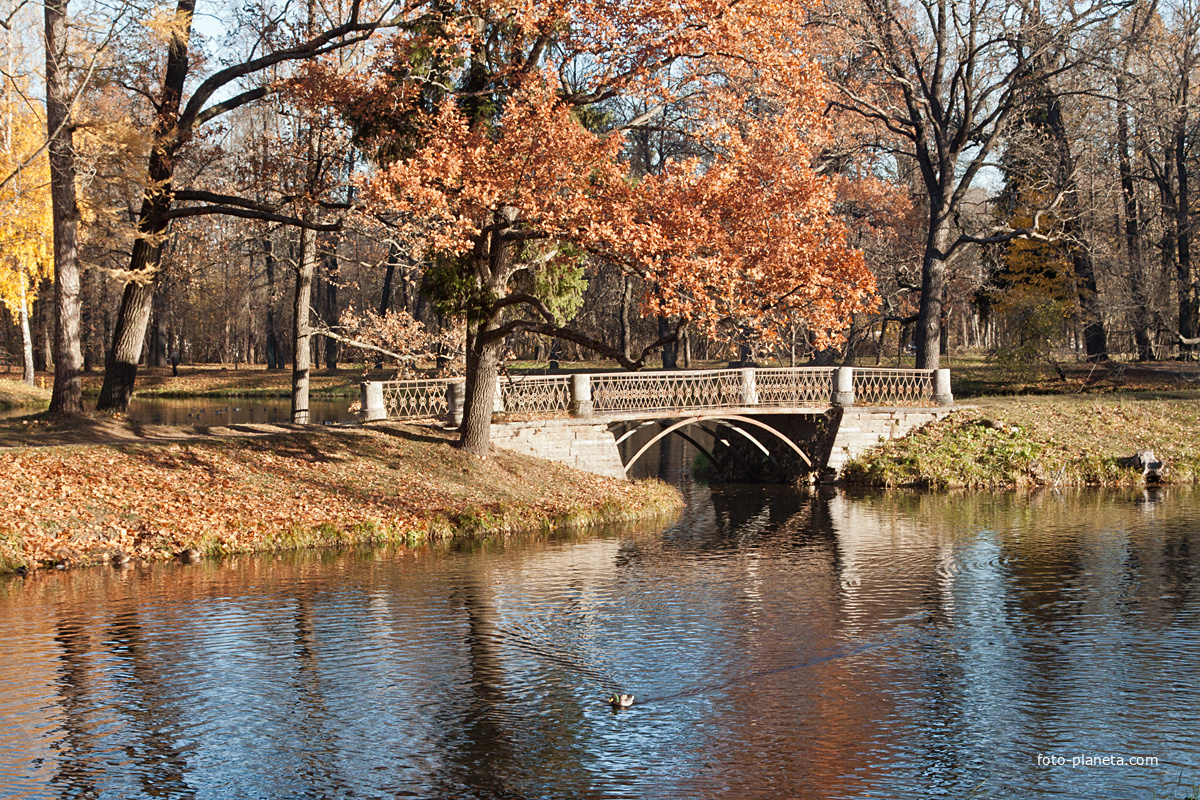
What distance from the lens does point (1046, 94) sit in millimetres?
32500

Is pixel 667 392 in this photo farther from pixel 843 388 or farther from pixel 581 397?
pixel 843 388

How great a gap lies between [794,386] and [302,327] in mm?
13458

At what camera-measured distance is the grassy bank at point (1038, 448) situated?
27.4m

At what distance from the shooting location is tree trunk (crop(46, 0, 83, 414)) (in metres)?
22.4

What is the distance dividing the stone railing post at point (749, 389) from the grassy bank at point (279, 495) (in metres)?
4.14

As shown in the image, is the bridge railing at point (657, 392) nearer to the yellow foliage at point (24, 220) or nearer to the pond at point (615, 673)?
the pond at point (615, 673)

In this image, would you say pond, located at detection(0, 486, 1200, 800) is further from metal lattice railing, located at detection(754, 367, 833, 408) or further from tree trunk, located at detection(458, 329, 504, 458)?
metal lattice railing, located at detection(754, 367, 833, 408)

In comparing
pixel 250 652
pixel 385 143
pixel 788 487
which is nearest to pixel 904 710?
pixel 250 652

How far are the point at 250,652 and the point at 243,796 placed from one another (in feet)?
13.6

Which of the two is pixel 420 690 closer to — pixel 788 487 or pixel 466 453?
pixel 466 453

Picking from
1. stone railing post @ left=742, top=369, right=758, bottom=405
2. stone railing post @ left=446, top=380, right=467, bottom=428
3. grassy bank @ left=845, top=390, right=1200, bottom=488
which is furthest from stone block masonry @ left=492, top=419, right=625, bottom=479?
grassy bank @ left=845, top=390, right=1200, bottom=488

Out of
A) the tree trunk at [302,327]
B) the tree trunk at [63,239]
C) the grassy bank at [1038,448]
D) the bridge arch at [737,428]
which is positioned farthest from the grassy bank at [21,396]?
the grassy bank at [1038,448]

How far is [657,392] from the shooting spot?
87.6 feet

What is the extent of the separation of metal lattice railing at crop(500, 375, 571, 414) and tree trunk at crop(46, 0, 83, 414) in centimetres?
943
